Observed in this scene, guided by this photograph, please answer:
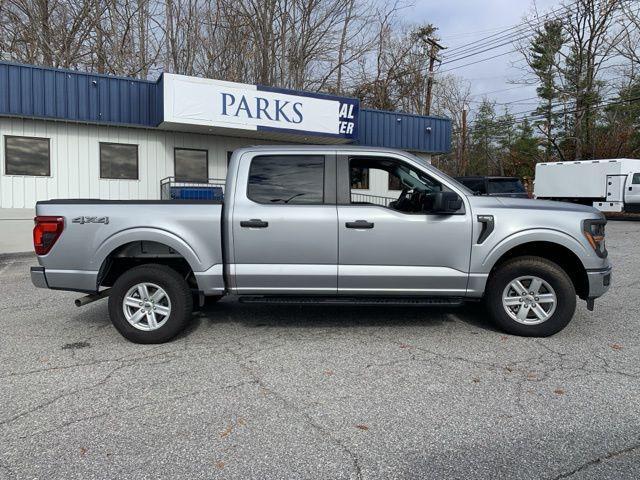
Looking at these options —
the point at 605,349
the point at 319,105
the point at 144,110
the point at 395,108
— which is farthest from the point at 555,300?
the point at 395,108

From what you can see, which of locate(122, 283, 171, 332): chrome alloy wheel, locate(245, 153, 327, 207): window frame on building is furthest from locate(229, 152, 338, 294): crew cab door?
locate(122, 283, 171, 332): chrome alloy wheel

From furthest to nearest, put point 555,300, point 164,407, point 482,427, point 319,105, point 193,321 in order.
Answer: point 319,105
point 193,321
point 555,300
point 164,407
point 482,427

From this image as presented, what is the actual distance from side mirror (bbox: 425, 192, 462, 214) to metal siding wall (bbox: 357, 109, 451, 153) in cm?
1227

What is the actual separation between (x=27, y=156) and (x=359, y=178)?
10.8 metres

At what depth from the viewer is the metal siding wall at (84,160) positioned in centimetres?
1259

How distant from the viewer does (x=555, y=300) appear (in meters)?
5.09

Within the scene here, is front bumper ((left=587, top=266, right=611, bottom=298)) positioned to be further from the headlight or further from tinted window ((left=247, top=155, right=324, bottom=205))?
tinted window ((left=247, top=155, right=324, bottom=205))

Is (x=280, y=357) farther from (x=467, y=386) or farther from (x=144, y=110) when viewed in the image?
(x=144, y=110)

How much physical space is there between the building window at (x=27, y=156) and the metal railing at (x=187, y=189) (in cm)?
290

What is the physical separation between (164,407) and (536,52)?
141 ft

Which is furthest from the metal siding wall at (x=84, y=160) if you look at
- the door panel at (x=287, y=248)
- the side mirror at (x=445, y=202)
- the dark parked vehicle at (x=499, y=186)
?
the side mirror at (x=445, y=202)

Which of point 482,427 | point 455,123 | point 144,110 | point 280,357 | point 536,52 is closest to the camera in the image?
point 482,427

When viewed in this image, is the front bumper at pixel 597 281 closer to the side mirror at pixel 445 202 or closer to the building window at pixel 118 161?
the side mirror at pixel 445 202

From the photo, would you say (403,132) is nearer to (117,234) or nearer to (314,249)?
(314,249)
